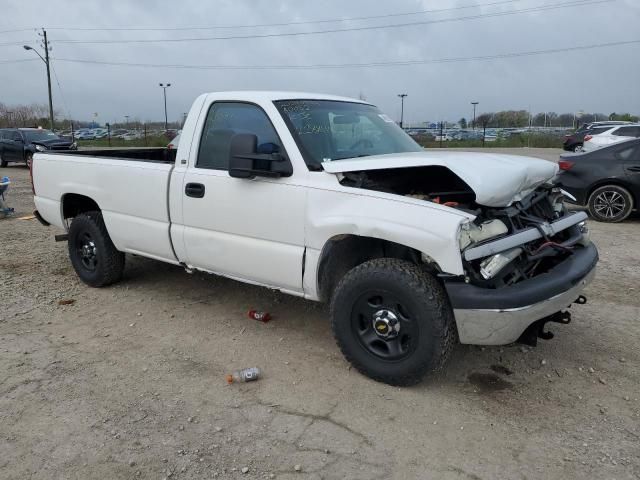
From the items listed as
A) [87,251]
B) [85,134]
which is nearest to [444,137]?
[85,134]

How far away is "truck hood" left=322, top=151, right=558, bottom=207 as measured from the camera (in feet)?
10.3

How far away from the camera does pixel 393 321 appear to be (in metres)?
3.40

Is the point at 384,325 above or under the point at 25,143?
under

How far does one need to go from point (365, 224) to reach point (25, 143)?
21.0 metres

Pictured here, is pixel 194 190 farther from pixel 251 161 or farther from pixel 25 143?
pixel 25 143

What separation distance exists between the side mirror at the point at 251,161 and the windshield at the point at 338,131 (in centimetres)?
19

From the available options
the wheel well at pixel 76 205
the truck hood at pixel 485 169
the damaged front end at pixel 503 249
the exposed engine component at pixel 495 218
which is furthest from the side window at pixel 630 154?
the wheel well at pixel 76 205

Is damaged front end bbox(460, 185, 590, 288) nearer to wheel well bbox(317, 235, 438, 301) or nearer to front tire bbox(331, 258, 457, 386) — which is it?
front tire bbox(331, 258, 457, 386)

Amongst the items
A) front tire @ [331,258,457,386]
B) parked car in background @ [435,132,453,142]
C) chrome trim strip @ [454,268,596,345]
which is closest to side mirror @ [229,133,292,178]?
front tire @ [331,258,457,386]

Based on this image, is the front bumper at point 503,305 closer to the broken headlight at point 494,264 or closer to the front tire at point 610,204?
the broken headlight at point 494,264

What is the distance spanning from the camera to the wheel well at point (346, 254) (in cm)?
→ 369

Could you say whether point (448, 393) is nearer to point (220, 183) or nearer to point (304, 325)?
point (304, 325)

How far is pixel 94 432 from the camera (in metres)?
3.06

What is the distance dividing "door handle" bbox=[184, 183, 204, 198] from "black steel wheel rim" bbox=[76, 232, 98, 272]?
5.47 ft
